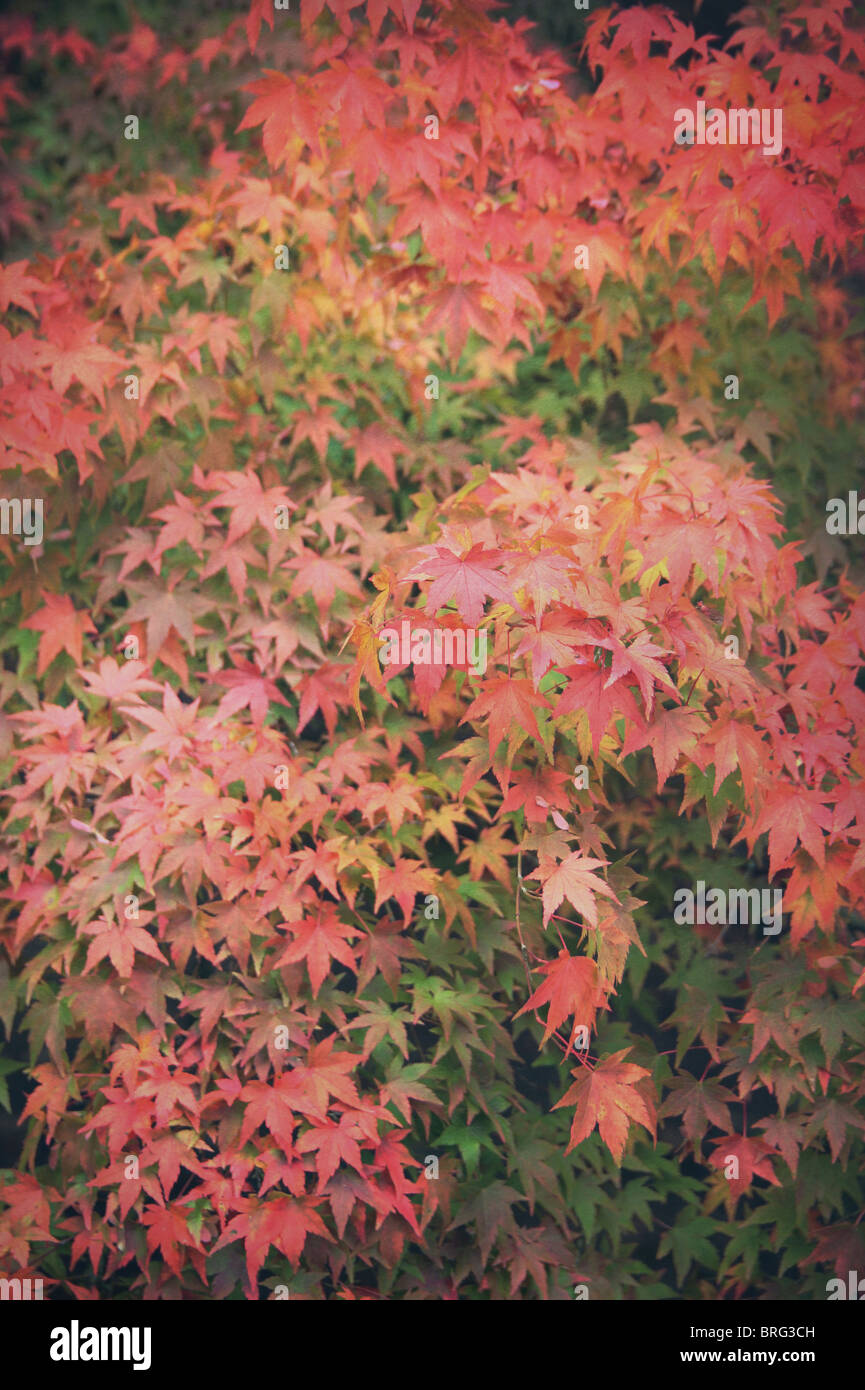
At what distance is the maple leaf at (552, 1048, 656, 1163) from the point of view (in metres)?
2.17

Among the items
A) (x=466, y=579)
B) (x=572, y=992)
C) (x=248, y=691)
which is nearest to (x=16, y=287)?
(x=248, y=691)

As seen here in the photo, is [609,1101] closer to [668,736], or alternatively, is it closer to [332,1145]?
[332,1145]

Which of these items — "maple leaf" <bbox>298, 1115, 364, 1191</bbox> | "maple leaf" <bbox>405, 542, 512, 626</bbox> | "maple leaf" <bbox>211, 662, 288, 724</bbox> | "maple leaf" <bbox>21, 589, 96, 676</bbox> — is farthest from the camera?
"maple leaf" <bbox>21, 589, 96, 676</bbox>

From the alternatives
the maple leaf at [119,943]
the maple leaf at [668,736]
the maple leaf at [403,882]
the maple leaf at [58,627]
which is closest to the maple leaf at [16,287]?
the maple leaf at [58,627]

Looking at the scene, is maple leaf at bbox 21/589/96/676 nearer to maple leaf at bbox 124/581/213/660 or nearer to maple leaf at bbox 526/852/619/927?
maple leaf at bbox 124/581/213/660

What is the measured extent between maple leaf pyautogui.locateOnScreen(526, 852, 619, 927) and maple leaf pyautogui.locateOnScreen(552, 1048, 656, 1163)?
385 millimetres

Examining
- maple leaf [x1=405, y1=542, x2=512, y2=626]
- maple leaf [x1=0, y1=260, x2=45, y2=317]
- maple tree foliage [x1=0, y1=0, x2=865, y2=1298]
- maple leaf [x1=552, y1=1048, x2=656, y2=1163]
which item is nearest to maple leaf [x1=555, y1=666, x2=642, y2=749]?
maple tree foliage [x1=0, y1=0, x2=865, y2=1298]

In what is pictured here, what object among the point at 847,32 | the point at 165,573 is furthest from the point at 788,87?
the point at 165,573

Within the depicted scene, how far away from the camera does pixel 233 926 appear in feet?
7.82

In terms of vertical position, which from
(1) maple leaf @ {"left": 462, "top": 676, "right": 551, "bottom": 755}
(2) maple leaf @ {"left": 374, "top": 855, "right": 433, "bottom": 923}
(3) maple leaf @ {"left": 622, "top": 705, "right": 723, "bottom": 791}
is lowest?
(2) maple leaf @ {"left": 374, "top": 855, "right": 433, "bottom": 923}

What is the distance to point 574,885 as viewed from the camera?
2.07 m

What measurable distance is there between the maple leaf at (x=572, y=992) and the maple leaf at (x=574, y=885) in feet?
0.48

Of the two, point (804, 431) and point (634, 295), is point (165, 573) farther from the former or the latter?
point (804, 431)

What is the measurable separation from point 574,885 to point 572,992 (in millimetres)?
256
